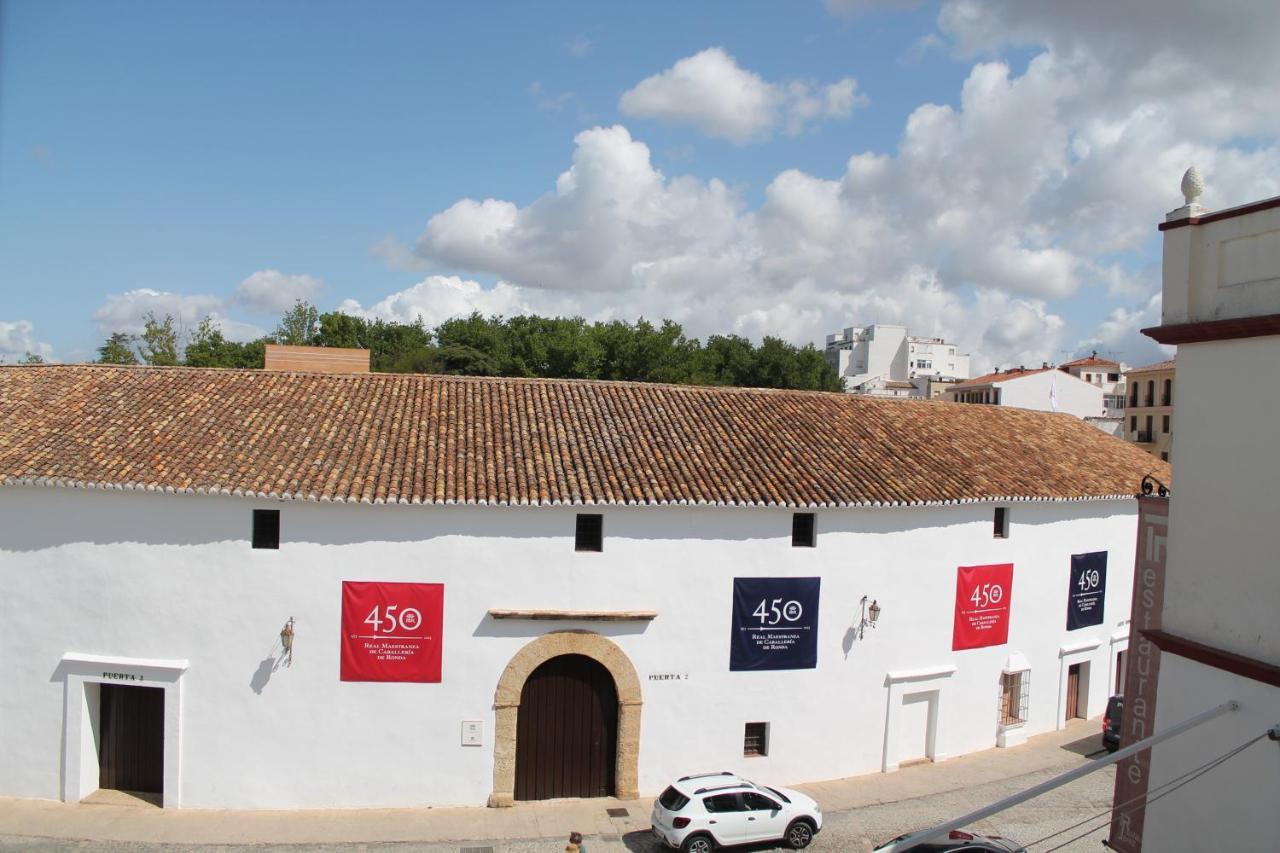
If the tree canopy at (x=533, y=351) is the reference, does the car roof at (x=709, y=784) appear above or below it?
below

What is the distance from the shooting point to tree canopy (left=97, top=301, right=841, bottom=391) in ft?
181

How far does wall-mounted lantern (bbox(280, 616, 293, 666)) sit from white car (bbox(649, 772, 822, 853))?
7158 millimetres

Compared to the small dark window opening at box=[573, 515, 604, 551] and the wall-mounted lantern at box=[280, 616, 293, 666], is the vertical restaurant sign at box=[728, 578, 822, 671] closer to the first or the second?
the small dark window opening at box=[573, 515, 604, 551]

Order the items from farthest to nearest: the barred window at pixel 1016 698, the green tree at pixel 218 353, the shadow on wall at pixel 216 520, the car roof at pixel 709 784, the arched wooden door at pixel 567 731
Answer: the green tree at pixel 218 353 < the barred window at pixel 1016 698 < the arched wooden door at pixel 567 731 < the shadow on wall at pixel 216 520 < the car roof at pixel 709 784

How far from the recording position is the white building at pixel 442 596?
1562 cm

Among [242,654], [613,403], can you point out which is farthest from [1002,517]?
[242,654]

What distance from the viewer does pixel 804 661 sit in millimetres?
17344

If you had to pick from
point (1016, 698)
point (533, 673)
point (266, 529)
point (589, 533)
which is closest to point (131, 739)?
point (266, 529)

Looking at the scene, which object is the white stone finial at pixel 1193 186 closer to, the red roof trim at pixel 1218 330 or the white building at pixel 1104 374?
the red roof trim at pixel 1218 330

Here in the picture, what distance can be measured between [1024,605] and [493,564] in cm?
1281

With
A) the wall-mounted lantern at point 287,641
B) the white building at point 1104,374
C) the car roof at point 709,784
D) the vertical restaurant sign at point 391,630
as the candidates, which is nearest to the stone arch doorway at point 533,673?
the vertical restaurant sign at point 391,630

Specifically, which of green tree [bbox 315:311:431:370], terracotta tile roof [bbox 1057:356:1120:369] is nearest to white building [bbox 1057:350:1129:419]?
terracotta tile roof [bbox 1057:356:1120:369]

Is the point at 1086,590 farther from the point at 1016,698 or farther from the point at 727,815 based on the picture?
the point at 727,815

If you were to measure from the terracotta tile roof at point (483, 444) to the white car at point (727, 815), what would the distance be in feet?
16.6
